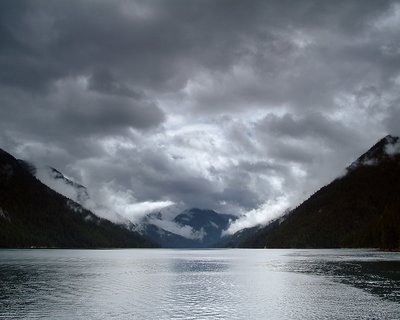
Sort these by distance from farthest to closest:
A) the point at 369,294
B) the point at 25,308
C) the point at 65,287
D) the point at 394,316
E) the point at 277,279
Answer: the point at 277,279 < the point at 65,287 < the point at 369,294 < the point at 25,308 < the point at 394,316

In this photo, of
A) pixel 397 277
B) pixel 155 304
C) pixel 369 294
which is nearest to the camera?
pixel 155 304

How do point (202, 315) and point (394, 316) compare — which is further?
point (202, 315)

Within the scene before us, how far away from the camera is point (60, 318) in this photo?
5472 centimetres

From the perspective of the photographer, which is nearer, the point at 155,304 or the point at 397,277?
the point at 155,304

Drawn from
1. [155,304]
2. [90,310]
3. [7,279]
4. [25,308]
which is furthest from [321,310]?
[7,279]

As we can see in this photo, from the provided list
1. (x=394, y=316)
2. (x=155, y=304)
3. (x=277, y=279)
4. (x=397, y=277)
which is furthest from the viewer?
(x=277, y=279)


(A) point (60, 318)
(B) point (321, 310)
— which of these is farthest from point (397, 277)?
(A) point (60, 318)

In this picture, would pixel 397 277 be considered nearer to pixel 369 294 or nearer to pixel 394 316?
pixel 369 294

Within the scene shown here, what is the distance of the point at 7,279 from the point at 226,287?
48298 millimetres

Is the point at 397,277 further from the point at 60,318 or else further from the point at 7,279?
the point at 7,279

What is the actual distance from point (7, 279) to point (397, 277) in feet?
273

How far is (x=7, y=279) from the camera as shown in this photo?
99438mm

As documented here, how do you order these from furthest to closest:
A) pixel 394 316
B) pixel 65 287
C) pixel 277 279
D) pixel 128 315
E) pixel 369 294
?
pixel 277 279 → pixel 65 287 → pixel 369 294 → pixel 128 315 → pixel 394 316

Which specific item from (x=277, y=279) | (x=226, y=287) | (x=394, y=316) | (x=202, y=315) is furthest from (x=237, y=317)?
(x=277, y=279)
